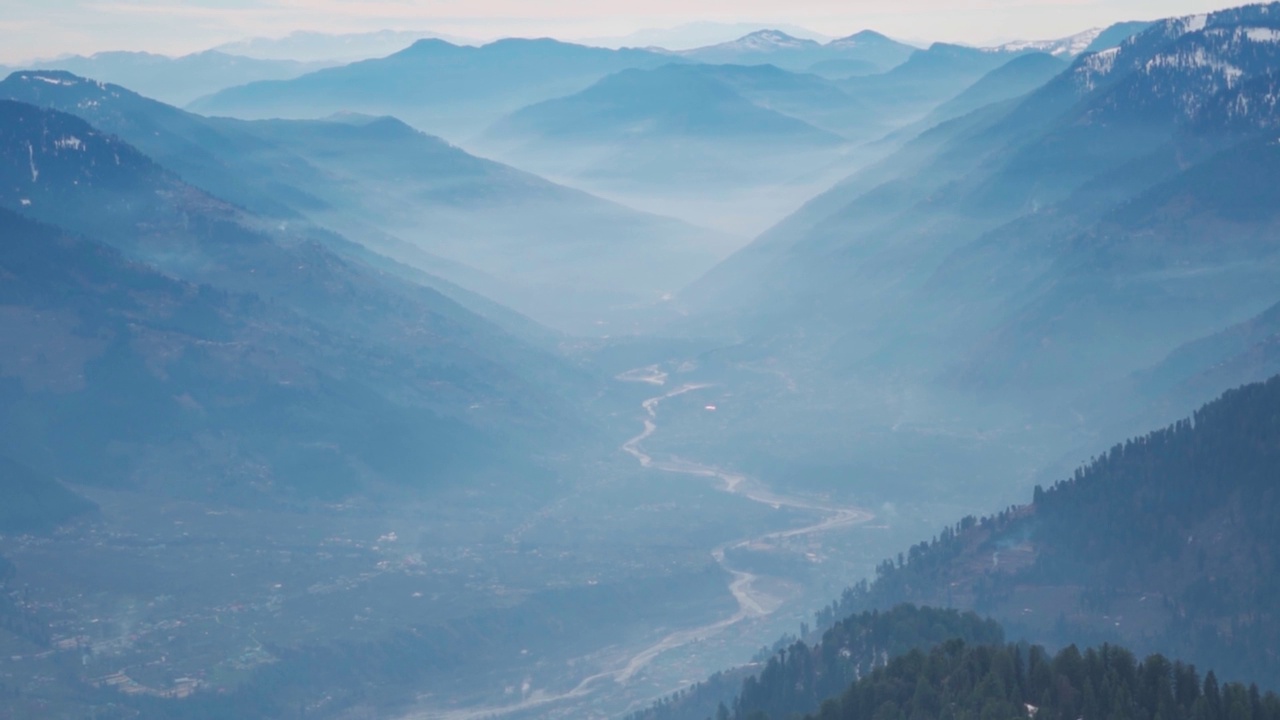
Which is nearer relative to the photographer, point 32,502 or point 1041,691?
point 1041,691

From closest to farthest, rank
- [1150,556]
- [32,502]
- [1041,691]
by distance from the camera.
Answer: [1041,691], [1150,556], [32,502]

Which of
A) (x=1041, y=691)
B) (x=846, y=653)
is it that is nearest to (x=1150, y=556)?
(x=846, y=653)

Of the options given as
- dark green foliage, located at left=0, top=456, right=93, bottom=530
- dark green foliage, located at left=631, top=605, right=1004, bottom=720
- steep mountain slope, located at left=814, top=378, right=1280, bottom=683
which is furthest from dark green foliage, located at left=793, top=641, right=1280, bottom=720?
dark green foliage, located at left=0, top=456, right=93, bottom=530

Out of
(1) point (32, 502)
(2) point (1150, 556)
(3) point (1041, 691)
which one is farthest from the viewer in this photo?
(1) point (32, 502)

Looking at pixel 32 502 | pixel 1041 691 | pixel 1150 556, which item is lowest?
pixel 32 502

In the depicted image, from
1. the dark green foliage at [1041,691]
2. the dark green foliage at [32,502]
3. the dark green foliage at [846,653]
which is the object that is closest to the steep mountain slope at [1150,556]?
the dark green foliage at [846,653]

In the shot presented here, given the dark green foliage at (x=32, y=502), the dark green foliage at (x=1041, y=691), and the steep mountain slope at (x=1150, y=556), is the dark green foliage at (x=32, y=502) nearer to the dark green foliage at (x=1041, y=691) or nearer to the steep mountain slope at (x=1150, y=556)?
the steep mountain slope at (x=1150, y=556)

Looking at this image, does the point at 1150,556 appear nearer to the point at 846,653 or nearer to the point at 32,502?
the point at 846,653

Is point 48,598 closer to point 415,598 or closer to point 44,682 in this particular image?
point 44,682
